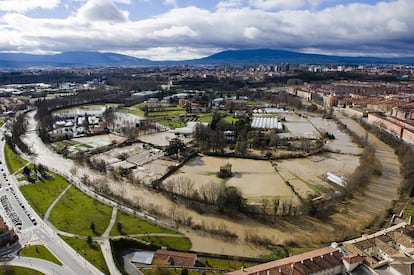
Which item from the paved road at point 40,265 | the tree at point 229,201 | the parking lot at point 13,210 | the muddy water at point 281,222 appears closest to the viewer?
the paved road at point 40,265

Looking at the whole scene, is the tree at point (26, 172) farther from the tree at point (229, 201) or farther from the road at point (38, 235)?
the tree at point (229, 201)

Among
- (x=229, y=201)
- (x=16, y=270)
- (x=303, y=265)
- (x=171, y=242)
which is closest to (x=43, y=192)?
(x=16, y=270)

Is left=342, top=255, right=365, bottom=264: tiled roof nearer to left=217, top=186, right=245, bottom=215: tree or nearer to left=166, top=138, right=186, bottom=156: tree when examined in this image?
left=217, top=186, right=245, bottom=215: tree

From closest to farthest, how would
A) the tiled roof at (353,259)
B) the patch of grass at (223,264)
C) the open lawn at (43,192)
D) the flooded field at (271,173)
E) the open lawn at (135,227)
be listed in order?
1. the tiled roof at (353,259)
2. the patch of grass at (223,264)
3. the open lawn at (135,227)
4. the open lawn at (43,192)
5. the flooded field at (271,173)

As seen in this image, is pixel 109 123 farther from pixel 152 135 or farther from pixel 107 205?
pixel 107 205

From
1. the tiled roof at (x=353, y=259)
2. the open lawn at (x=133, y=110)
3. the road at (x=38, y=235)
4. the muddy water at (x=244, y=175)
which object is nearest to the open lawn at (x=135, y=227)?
the road at (x=38, y=235)

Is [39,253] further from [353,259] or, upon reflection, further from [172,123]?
[172,123]

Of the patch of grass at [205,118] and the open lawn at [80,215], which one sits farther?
the patch of grass at [205,118]
